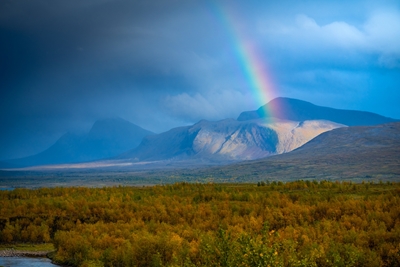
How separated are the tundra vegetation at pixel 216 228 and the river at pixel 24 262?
3.41 ft

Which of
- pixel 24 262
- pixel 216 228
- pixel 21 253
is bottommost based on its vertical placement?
pixel 24 262

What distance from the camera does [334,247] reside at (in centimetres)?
3034

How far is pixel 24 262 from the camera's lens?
37.8 m

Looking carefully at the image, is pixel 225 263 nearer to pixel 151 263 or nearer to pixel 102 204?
pixel 151 263

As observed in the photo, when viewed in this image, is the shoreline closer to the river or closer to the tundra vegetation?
the river

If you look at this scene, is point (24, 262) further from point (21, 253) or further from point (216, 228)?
point (216, 228)

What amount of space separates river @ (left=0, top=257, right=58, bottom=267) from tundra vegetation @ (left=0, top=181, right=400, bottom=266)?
1.04 m

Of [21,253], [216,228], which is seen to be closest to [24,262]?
[21,253]

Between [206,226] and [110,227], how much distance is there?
823 cm

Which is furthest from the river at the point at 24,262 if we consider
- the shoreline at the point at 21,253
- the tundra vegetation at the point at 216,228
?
the shoreline at the point at 21,253

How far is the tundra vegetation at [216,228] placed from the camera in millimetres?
28203

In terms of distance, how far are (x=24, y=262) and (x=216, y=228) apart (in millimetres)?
15513

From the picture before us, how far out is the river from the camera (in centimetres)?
3669

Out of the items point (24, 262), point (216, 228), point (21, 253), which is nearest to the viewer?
point (24, 262)
